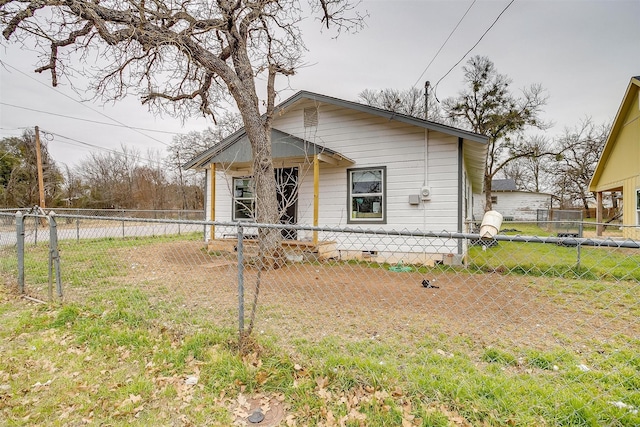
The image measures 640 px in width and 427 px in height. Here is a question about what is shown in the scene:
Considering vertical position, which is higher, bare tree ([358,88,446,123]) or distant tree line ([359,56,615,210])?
bare tree ([358,88,446,123])

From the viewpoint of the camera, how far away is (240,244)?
2543mm

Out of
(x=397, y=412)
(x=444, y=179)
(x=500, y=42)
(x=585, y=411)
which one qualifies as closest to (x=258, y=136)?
(x=444, y=179)

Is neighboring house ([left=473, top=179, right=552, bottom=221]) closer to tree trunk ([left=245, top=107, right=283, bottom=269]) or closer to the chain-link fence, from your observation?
the chain-link fence

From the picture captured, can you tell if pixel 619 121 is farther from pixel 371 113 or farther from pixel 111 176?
pixel 111 176

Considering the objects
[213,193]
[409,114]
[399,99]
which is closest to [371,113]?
[213,193]

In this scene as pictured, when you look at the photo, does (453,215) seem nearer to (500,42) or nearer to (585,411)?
(585,411)

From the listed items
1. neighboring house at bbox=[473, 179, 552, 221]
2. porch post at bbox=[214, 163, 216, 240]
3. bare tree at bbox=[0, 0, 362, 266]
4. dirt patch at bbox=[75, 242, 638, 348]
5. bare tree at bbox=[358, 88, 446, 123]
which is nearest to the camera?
dirt patch at bbox=[75, 242, 638, 348]

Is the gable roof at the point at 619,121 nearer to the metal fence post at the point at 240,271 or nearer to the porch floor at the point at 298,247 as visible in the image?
the porch floor at the point at 298,247

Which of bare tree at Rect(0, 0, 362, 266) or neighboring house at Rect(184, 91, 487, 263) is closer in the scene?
bare tree at Rect(0, 0, 362, 266)

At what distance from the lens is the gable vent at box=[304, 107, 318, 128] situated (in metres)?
8.90

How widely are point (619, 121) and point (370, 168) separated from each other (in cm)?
1153

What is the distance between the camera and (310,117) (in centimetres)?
897

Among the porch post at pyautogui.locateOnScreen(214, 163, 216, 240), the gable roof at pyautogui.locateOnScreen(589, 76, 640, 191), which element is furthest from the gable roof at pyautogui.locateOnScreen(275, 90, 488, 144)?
the gable roof at pyautogui.locateOnScreen(589, 76, 640, 191)

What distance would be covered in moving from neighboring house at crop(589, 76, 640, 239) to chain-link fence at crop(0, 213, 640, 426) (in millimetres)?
5471
